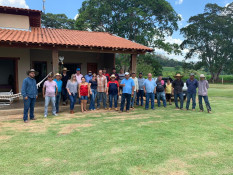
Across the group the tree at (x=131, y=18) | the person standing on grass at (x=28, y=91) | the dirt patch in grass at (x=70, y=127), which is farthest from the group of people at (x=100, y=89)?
the tree at (x=131, y=18)

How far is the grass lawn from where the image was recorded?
A: 333 centimetres

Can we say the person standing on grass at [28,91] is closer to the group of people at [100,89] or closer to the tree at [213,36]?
the group of people at [100,89]

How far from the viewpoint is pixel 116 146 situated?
4.25 meters

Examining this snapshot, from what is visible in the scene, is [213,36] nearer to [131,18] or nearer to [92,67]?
[131,18]

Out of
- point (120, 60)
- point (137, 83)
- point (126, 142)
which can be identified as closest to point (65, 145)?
point (126, 142)

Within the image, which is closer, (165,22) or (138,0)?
(138,0)

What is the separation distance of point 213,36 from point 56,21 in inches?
1169

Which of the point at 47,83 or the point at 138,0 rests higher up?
the point at 138,0

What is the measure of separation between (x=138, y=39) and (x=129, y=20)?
287 centimetres

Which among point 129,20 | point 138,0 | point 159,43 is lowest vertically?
point 159,43

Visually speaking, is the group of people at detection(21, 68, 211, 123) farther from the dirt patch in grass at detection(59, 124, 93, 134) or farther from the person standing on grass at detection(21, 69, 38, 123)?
the dirt patch in grass at detection(59, 124, 93, 134)

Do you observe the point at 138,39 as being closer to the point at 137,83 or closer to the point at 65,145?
the point at 137,83

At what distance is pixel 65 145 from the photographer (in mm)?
4312

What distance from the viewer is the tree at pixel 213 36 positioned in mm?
39000
